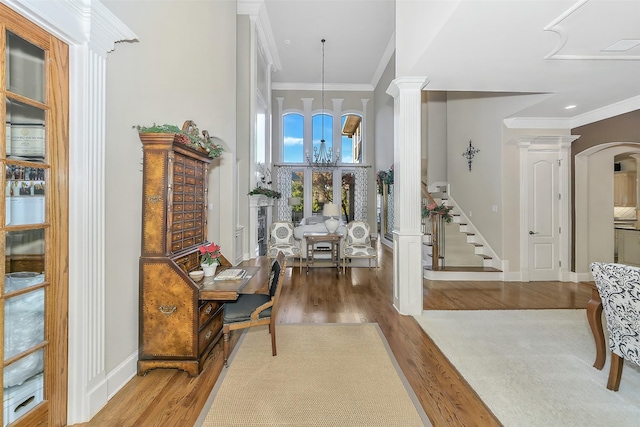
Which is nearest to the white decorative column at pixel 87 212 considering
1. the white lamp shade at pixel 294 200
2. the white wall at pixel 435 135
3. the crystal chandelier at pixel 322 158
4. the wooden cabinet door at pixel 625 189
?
the white wall at pixel 435 135

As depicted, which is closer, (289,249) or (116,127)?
(116,127)

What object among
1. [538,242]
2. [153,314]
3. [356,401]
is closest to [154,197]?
[153,314]

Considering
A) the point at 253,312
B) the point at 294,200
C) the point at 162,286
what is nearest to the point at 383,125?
the point at 294,200

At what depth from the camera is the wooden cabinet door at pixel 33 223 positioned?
1501 millimetres

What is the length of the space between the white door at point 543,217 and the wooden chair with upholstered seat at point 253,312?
5.04 m

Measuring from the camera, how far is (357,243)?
603 cm

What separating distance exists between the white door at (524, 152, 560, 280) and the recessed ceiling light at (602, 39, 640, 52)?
2.71 m

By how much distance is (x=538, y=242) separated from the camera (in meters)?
5.39

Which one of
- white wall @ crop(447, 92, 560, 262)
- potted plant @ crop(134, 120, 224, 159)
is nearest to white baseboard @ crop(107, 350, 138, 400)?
potted plant @ crop(134, 120, 224, 159)

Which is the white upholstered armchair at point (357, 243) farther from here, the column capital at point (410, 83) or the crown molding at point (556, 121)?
the crown molding at point (556, 121)

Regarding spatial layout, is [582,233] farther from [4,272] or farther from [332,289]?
[4,272]

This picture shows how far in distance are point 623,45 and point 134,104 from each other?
450cm

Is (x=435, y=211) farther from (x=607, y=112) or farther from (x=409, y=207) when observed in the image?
(x=607, y=112)

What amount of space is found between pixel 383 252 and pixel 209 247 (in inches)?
246
